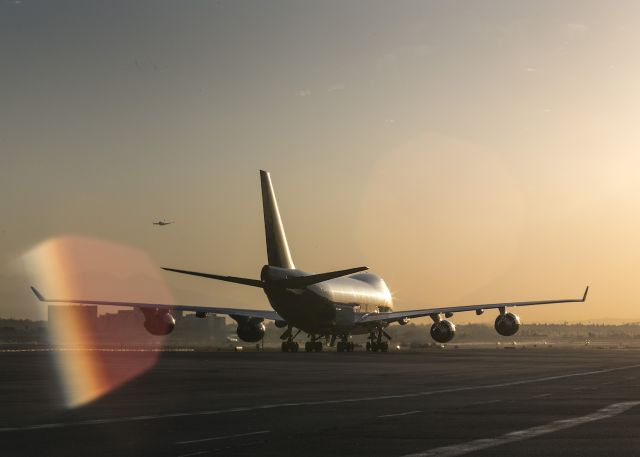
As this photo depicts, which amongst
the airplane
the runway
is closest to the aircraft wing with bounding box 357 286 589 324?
the airplane

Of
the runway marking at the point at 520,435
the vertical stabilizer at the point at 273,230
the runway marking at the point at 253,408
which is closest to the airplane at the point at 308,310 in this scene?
the vertical stabilizer at the point at 273,230

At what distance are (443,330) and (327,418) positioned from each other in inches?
2219

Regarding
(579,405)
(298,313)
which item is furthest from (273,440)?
(298,313)

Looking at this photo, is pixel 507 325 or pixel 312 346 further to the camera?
pixel 312 346

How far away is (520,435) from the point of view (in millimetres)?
14320

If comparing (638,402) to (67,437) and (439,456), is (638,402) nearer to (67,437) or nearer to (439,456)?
(439,456)

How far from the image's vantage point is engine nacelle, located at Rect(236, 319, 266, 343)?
239ft

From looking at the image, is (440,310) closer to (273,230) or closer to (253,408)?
(273,230)

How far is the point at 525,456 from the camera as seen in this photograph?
11953 mm

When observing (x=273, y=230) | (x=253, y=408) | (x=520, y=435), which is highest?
(x=273, y=230)

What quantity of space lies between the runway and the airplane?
3208cm

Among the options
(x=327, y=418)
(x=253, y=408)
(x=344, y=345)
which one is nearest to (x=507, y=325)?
(x=344, y=345)

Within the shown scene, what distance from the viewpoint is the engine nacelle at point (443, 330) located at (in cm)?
7262

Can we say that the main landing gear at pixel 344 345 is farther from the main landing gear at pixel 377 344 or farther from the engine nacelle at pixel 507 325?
the engine nacelle at pixel 507 325
